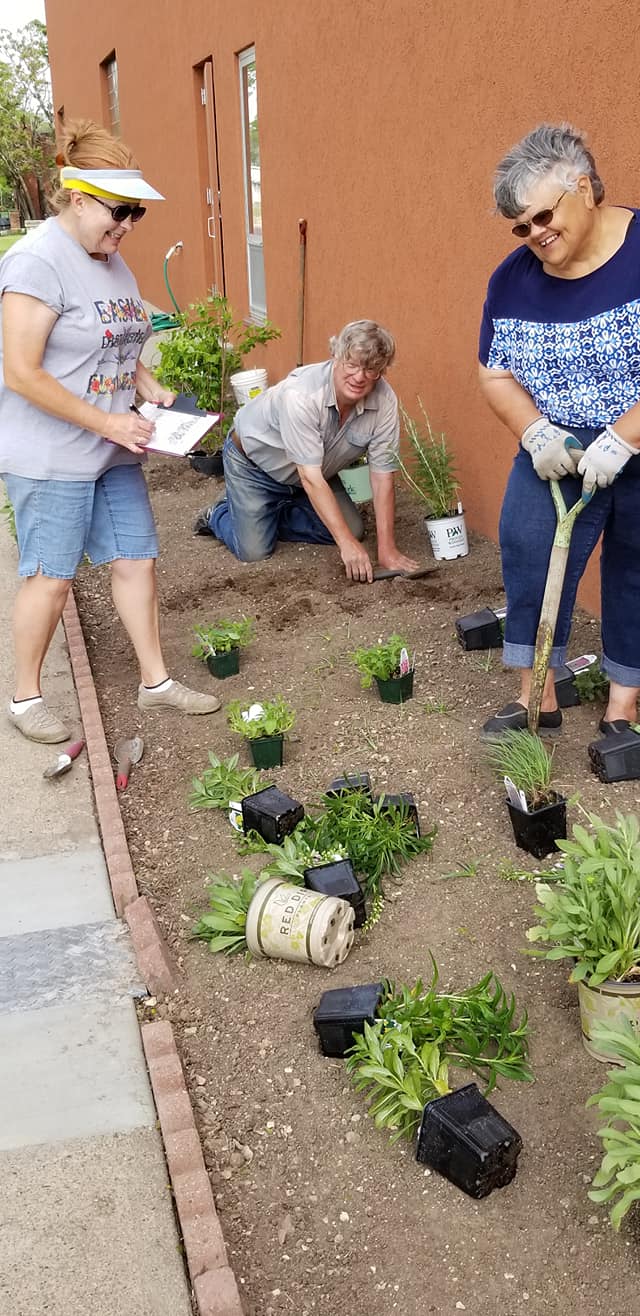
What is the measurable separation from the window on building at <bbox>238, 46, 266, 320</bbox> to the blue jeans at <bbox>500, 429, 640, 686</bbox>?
21.6 feet

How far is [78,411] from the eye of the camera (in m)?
3.81

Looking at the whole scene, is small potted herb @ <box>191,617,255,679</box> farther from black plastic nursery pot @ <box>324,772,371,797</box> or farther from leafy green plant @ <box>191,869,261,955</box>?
leafy green plant @ <box>191,869,261,955</box>

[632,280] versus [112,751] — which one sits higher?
[632,280]

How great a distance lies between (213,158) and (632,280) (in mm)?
9187

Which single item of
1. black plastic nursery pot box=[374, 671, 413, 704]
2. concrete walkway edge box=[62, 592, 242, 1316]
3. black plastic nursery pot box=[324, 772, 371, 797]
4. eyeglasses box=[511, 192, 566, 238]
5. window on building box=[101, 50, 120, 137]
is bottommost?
concrete walkway edge box=[62, 592, 242, 1316]

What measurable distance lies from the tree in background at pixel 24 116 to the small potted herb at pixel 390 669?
44.9 m

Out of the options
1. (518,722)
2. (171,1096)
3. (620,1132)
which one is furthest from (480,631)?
(620,1132)

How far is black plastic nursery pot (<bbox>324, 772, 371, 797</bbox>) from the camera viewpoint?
3.50 meters

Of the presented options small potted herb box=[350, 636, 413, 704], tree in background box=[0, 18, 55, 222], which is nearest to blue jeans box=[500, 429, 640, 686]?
small potted herb box=[350, 636, 413, 704]

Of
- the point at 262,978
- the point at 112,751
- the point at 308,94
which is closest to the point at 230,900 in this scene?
the point at 262,978

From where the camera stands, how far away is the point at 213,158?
11203 mm

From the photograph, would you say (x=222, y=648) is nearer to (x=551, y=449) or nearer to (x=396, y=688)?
(x=396, y=688)

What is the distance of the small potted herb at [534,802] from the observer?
3.22 m

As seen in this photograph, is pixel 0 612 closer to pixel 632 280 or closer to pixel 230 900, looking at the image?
pixel 230 900
